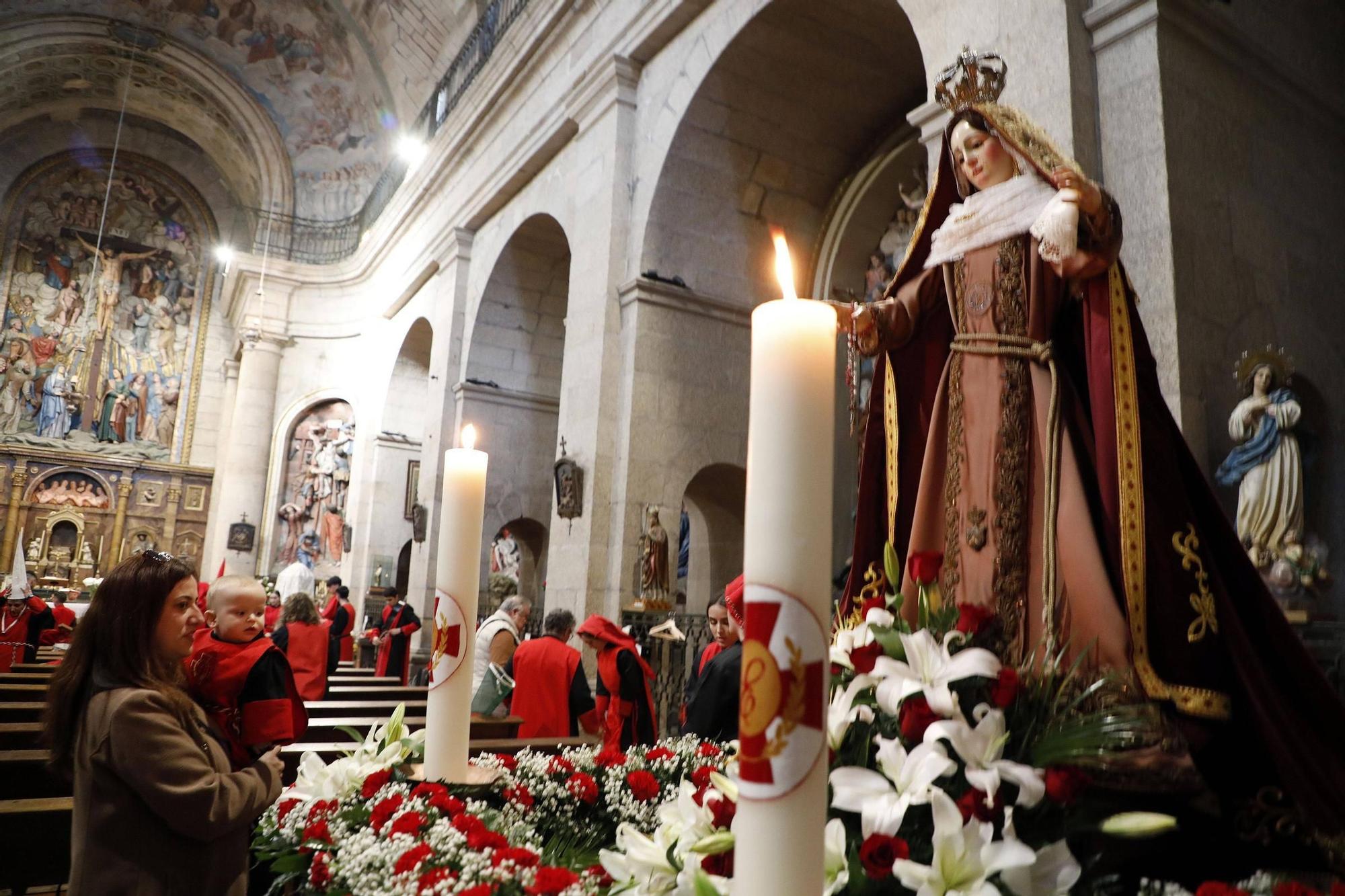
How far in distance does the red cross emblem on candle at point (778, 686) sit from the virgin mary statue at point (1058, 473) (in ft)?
2.37

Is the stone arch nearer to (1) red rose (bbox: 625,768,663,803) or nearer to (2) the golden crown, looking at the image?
(2) the golden crown

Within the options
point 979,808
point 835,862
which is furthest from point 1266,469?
point 835,862

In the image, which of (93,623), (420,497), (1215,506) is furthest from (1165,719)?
(420,497)

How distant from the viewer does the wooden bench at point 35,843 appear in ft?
9.52

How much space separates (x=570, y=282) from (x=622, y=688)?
18.4 feet

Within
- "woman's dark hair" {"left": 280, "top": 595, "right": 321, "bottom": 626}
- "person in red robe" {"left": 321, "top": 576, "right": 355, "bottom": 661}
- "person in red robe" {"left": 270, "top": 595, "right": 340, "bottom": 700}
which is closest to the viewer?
"person in red robe" {"left": 270, "top": 595, "right": 340, "bottom": 700}

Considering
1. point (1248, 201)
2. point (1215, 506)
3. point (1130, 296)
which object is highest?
point (1248, 201)

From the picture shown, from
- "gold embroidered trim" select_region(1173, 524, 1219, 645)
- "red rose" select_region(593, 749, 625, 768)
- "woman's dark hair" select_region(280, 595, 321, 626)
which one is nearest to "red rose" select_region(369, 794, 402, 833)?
"red rose" select_region(593, 749, 625, 768)

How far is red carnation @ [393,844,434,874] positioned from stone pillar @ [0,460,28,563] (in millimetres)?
20649

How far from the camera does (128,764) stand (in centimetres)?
202

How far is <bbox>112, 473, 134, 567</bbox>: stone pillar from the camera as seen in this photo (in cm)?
1922

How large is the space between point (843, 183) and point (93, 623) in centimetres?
792

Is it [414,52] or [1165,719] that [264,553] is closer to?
[414,52]

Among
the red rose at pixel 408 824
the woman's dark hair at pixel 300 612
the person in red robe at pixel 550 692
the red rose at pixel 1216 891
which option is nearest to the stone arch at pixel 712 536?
the woman's dark hair at pixel 300 612
